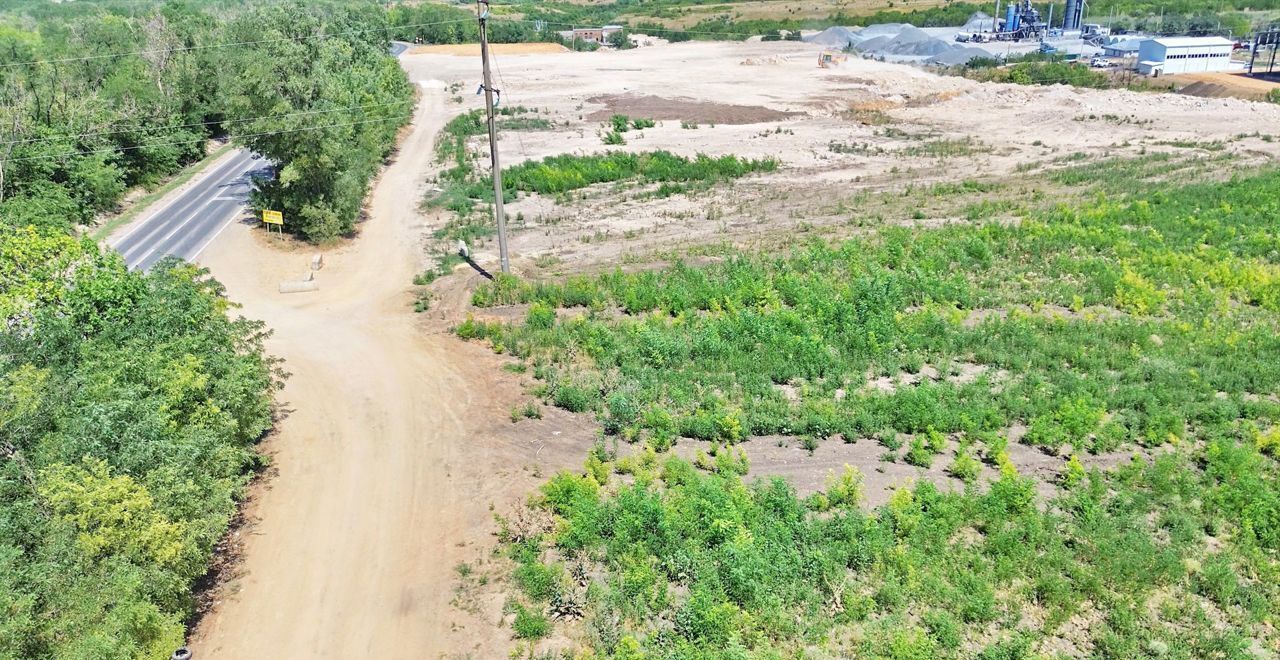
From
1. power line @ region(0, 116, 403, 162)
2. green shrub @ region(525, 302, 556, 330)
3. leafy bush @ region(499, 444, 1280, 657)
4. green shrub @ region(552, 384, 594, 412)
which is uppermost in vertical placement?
power line @ region(0, 116, 403, 162)

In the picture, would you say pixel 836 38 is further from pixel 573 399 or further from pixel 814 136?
pixel 573 399

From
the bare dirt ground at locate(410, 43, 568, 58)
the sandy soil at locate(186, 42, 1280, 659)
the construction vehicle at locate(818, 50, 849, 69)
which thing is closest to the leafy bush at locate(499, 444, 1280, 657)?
the sandy soil at locate(186, 42, 1280, 659)

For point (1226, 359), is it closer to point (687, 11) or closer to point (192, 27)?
point (192, 27)

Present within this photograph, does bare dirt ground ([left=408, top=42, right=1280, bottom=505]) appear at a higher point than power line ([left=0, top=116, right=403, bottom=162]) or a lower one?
lower

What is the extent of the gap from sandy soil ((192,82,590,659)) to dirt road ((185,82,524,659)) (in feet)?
0.12

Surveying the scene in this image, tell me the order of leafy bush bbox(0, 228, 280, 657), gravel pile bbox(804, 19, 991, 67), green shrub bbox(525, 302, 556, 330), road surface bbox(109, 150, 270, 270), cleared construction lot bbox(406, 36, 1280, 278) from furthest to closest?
gravel pile bbox(804, 19, 991, 67) → cleared construction lot bbox(406, 36, 1280, 278) → road surface bbox(109, 150, 270, 270) → green shrub bbox(525, 302, 556, 330) → leafy bush bbox(0, 228, 280, 657)

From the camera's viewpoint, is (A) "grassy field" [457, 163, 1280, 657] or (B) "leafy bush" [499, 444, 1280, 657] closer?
(B) "leafy bush" [499, 444, 1280, 657]

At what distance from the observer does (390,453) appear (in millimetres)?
20094

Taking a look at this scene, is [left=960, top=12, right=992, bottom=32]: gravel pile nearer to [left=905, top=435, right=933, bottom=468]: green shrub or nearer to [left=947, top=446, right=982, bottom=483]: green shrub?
[left=905, top=435, right=933, bottom=468]: green shrub

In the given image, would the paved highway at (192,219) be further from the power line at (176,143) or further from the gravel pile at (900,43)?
the gravel pile at (900,43)

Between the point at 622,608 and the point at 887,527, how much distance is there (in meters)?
5.60

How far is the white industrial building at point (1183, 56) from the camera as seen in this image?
8231cm

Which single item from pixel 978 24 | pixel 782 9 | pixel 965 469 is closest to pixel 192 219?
pixel 965 469

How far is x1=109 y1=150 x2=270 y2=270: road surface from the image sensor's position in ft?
113
